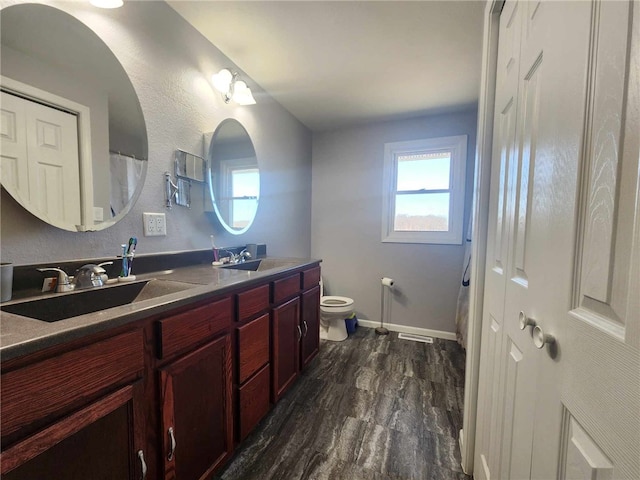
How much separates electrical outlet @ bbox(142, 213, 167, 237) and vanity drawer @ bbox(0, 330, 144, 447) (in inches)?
29.6

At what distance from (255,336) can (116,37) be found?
5.12 feet

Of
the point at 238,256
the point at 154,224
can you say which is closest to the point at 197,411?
the point at 154,224

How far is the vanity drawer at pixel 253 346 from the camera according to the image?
1214 millimetres

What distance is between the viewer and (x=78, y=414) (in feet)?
2.06

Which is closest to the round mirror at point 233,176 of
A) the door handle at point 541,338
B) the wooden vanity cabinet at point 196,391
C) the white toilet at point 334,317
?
the wooden vanity cabinet at point 196,391

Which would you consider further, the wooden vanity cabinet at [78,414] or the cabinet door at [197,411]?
the cabinet door at [197,411]

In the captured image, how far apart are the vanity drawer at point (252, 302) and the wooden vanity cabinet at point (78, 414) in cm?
46

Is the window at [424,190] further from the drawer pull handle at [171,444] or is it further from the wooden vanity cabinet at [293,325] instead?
the drawer pull handle at [171,444]

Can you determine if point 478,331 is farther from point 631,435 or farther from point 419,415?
point 631,435

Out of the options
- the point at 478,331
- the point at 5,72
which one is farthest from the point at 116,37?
the point at 478,331

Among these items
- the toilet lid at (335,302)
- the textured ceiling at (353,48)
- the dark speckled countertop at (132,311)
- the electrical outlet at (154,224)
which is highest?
the textured ceiling at (353,48)

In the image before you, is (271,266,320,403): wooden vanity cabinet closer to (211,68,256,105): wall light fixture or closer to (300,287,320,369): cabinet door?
(300,287,320,369): cabinet door

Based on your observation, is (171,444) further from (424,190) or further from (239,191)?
(424,190)

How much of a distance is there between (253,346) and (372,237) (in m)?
2.01
